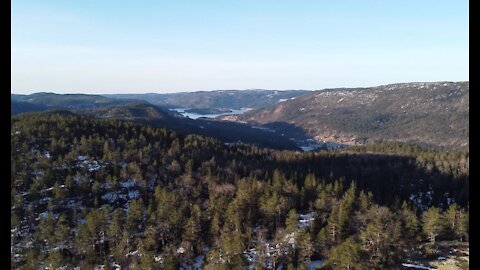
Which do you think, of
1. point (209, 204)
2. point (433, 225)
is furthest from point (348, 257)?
point (209, 204)

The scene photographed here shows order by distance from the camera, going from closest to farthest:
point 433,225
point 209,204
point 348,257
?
point 348,257, point 433,225, point 209,204

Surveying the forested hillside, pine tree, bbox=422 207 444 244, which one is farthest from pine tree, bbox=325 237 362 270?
pine tree, bbox=422 207 444 244

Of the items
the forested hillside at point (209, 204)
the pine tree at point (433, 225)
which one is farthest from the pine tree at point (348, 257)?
the pine tree at point (433, 225)

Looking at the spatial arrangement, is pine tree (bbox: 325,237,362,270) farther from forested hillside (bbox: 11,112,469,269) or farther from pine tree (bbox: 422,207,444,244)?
pine tree (bbox: 422,207,444,244)

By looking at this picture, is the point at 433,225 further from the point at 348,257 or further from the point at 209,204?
the point at 209,204

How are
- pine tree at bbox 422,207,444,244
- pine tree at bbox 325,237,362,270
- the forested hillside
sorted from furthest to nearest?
pine tree at bbox 422,207,444,244 → the forested hillside → pine tree at bbox 325,237,362,270

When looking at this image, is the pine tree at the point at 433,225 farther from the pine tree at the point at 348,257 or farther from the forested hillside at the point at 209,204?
the pine tree at the point at 348,257

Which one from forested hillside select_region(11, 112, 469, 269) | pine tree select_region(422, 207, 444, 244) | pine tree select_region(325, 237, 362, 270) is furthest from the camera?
pine tree select_region(422, 207, 444, 244)

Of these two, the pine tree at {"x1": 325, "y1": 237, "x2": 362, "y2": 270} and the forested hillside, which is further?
the forested hillside
